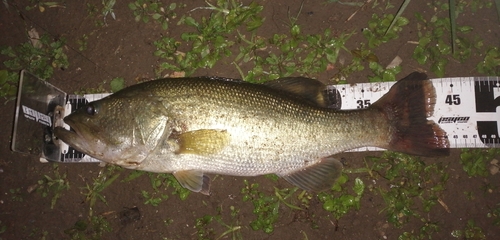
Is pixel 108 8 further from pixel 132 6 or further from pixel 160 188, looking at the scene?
pixel 160 188

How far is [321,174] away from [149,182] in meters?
1.75

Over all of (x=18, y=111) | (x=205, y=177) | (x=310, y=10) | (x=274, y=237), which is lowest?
(x=274, y=237)

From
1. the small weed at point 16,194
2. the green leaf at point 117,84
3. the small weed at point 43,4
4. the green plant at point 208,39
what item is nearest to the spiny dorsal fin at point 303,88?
the green plant at point 208,39

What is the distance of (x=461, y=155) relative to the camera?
3.51m

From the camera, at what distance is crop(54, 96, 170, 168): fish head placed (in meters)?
2.93

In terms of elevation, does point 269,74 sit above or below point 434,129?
above

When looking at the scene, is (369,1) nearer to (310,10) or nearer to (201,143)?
(310,10)

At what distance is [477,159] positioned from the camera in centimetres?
349

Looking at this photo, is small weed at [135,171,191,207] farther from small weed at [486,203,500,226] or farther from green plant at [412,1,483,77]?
small weed at [486,203,500,226]

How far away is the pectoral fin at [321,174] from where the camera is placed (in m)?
3.17

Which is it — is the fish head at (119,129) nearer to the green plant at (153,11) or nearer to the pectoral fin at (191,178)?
the pectoral fin at (191,178)

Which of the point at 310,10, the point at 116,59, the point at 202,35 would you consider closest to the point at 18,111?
the point at 116,59

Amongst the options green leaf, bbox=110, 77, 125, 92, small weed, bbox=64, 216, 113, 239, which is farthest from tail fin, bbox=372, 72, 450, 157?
A: small weed, bbox=64, 216, 113, 239

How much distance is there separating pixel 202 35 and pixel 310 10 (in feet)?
3.78
